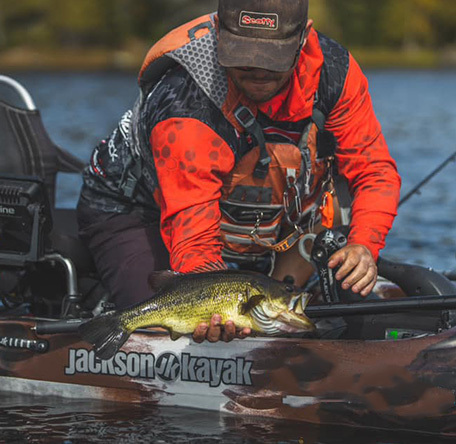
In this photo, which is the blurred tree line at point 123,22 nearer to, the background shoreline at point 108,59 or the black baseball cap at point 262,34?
the background shoreline at point 108,59

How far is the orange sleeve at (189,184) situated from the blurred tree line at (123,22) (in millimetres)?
80879

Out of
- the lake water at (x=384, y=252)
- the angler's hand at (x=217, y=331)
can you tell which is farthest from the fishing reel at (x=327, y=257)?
the angler's hand at (x=217, y=331)

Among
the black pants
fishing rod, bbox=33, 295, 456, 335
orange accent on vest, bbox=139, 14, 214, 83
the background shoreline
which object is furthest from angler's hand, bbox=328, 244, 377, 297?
the background shoreline

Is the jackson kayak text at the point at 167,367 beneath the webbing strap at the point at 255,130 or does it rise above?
beneath

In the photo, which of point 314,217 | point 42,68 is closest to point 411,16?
point 42,68

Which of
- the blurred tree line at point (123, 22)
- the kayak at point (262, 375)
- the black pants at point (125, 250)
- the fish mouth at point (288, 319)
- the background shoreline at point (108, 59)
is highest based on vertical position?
the blurred tree line at point (123, 22)

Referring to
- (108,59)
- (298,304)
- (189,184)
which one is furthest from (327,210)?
(108,59)

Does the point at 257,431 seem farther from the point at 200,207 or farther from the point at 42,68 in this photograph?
the point at 42,68

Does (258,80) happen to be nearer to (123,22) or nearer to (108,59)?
(108,59)

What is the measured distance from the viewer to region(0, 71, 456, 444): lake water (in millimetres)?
6512

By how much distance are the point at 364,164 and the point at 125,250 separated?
1.60m

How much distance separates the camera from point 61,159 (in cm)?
859

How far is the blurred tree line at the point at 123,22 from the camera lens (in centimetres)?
9169

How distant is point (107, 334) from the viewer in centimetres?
593
